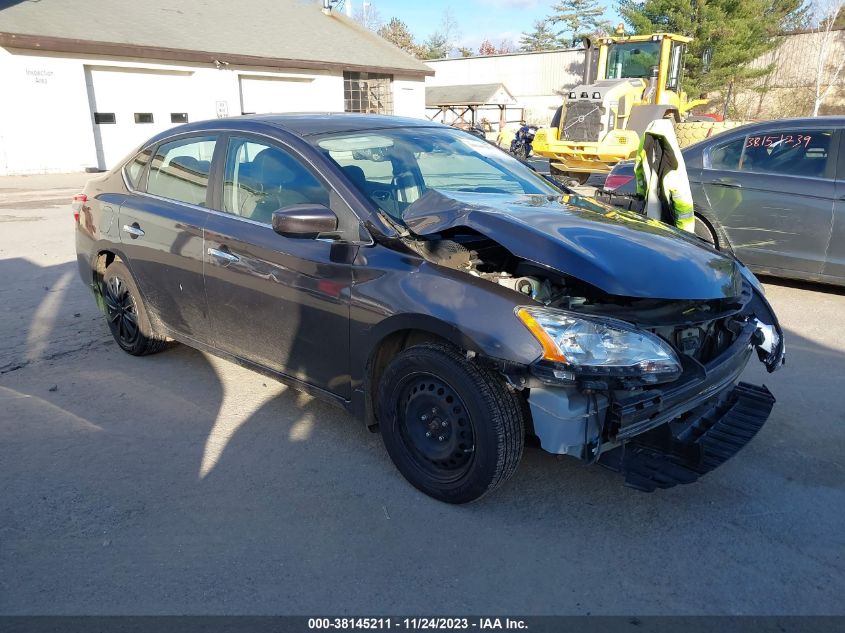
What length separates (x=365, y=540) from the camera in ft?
9.50

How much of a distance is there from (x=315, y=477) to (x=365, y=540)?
0.59 metres

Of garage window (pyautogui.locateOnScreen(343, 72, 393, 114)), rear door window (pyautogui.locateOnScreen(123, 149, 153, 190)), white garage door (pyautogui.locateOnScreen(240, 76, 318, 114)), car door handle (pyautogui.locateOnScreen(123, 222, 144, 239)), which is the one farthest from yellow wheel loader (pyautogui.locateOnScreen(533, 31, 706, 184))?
car door handle (pyautogui.locateOnScreen(123, 222, 144, 239))

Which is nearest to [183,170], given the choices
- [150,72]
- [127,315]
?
[127,315]

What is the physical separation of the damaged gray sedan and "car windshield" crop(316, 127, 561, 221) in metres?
0.02

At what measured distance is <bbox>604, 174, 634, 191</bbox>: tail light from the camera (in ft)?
24.8

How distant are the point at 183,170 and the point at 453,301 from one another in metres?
2.42

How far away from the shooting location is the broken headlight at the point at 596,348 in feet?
8.77

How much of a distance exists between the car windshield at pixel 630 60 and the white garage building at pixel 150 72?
32.9 ft

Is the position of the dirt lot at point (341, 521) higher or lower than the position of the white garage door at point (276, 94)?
lower

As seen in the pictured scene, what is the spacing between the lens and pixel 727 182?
665 cm

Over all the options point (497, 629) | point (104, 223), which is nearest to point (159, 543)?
point (497, 629)

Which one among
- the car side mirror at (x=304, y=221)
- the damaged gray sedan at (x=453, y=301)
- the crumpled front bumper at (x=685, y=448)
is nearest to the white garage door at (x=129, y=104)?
the damaged gray sedan at (x=453, y=301)

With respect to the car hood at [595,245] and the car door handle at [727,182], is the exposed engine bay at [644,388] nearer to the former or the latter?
the car hood at [595,245]

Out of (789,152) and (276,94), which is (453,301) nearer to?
(789,152)
